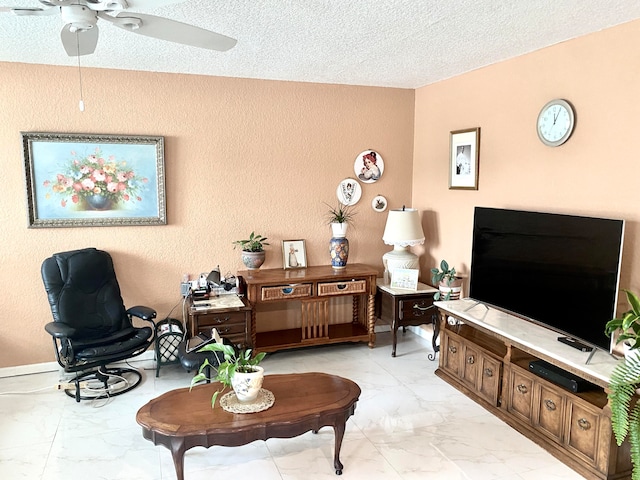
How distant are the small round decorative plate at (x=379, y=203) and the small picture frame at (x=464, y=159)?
73 cm

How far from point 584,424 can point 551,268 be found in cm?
91

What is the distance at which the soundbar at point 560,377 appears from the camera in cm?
273

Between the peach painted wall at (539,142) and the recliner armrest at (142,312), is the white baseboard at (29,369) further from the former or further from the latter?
the peach painted wall at (539,142)

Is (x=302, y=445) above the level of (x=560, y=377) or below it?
below

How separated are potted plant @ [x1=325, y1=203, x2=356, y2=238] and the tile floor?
1423mm

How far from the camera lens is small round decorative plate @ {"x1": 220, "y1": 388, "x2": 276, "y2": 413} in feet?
8.13

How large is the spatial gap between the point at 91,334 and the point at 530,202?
338 cm

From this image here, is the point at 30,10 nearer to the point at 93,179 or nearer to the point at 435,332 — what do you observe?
the point at 93,179

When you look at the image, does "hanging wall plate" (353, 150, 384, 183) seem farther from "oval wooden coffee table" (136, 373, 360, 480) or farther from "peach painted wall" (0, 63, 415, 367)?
"oval wooden coffee table" (136, 373, 360, 480)

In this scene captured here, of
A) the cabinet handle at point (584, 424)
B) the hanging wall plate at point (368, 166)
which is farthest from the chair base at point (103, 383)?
the cabinet handle at point (584, 424)

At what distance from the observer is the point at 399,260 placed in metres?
4.48

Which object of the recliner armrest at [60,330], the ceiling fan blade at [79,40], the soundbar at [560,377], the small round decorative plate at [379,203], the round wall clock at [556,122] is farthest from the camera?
the small round decorative plate at [379,203]

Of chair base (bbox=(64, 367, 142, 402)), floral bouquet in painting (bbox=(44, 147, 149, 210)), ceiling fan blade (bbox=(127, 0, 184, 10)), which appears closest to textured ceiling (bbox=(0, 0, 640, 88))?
ceiling fan blade (bbox=(127, 0, 184, 10))

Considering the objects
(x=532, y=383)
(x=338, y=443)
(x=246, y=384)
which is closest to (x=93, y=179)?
(x=246, y=384)
